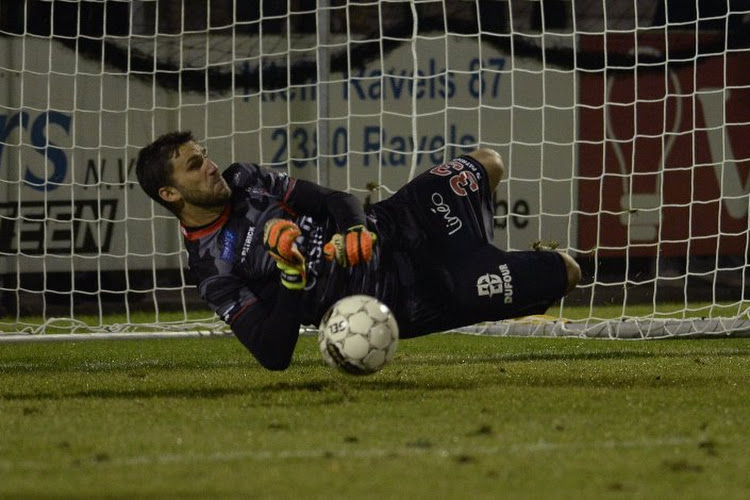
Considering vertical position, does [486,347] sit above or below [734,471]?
below

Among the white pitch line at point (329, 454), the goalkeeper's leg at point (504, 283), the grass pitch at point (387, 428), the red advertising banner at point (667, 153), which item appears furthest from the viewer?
the red advertising banner at point (667, 153)

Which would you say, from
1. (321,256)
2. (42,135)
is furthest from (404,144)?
(321,256)

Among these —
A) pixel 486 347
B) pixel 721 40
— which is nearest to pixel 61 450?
pixel 486 347

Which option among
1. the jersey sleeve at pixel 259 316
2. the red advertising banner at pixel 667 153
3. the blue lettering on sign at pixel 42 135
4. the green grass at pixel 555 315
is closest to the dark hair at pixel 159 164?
the jersey sleeve at pixel 259 316

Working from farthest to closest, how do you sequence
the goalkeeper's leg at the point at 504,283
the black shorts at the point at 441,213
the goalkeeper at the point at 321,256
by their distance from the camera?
the black shorts at the point at 441,213 < the goalkeeper's leg at the point at 504,283 < the goalkeeper at the point at 321,256

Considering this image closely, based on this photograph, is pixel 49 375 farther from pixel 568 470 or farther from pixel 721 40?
pixel 721 40

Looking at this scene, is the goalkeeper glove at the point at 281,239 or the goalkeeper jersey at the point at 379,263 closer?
the goalkeeper glove at the point at 281,239

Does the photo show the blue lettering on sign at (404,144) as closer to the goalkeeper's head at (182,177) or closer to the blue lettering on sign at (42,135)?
the blue lettering on sign at (42,135)

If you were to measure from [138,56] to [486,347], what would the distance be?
4.50 m

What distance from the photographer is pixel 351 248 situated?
5.57 metres

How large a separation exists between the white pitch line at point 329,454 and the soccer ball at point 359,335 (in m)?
1.25

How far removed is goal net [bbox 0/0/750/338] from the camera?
11336 millimetres

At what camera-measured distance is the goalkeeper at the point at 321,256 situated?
19.4 feet

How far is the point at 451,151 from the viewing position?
40.4 feet
